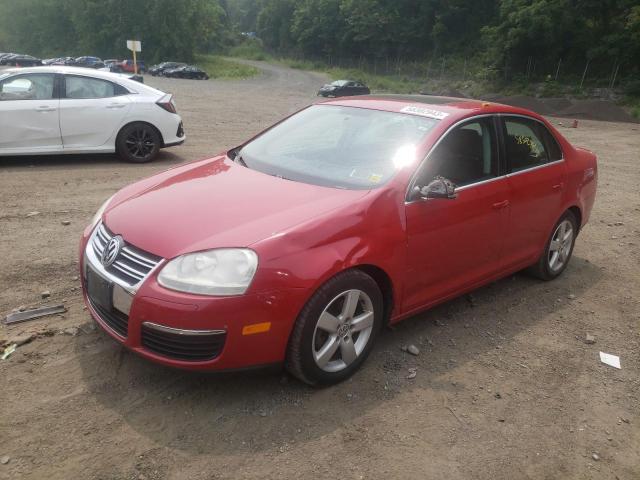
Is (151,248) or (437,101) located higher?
(437,101)

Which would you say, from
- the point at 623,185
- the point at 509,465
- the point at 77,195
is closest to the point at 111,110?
the point at 77,195

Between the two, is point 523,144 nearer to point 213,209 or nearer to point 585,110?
point 213,209

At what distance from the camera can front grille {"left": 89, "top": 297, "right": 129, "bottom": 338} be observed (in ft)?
9.77

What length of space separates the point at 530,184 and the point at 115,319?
321 centimetres

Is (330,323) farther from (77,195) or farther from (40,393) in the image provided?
(77,195)

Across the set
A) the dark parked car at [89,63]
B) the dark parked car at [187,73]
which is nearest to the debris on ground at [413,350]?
the dark parked car at [187,73]

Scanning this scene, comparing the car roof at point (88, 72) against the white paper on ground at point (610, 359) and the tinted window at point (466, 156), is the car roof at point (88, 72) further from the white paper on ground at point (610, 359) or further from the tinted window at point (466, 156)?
the white paper on ground at point (610, 359)

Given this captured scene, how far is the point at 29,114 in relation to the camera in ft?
26.3

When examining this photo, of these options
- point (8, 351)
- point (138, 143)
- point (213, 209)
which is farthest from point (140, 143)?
point (213, 209)

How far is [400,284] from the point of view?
11.4ft

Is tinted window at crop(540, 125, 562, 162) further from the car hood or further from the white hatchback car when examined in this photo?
the white hatchback car

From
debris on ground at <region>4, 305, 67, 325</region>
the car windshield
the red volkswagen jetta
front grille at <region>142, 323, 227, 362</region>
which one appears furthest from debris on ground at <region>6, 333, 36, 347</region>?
the car windshield

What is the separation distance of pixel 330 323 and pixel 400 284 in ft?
1.97

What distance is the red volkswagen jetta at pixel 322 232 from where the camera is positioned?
111 inches
